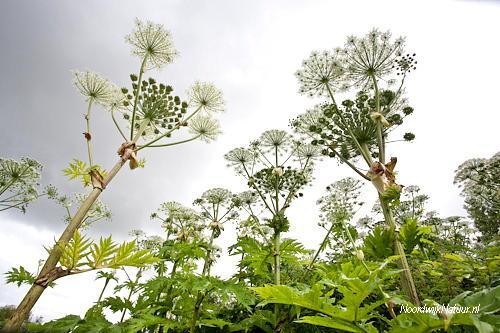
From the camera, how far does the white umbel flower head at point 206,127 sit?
20.8ft

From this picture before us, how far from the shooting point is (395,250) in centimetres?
391

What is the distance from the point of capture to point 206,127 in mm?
6348

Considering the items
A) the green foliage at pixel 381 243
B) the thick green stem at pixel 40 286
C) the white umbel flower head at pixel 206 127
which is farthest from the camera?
the white umbel flower head at pixel 206 127

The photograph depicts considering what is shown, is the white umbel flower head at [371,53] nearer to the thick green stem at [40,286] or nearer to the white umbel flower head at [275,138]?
the white umbel flower head at [275,138]

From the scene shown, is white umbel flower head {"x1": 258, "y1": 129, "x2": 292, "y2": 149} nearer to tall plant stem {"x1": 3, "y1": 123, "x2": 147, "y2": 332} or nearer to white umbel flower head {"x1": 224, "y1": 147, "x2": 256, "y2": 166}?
white umbel flower head {"x1": 224, "y1": 147, "x2": 256, "y2": 166}

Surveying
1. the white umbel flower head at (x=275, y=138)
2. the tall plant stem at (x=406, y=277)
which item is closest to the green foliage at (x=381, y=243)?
the tall plant stem at (x=406, y=277)

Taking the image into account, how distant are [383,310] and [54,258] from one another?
375 cm

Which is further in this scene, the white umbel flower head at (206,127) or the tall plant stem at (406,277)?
the white umbel flower head at (206,127)

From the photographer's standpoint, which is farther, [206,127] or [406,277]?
[206,127]

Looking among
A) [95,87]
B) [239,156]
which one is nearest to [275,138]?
[239,156]

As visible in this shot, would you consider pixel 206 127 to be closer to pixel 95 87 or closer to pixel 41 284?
pixel 95 87

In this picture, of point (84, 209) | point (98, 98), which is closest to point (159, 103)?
point (98, 98)

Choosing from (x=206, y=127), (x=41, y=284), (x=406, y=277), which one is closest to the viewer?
(x=41, y=284)

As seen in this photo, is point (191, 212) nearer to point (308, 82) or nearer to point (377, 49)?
point (308, 82)
